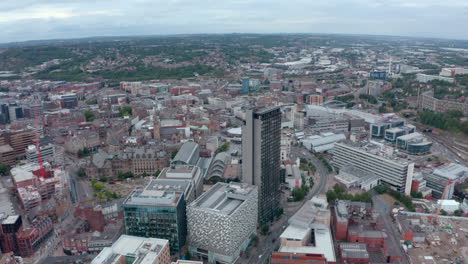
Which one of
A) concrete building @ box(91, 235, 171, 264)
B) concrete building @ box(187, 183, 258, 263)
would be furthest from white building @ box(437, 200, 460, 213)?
concrete building @ box(91, 235, 171, 264)

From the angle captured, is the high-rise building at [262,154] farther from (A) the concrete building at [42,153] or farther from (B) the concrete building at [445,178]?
(A) the concrete building at [42,153]

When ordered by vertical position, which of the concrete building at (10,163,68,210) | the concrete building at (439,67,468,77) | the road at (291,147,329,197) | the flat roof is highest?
the concrete building at (439,67,468,77)

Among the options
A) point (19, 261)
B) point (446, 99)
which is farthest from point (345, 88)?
point (19, 261)

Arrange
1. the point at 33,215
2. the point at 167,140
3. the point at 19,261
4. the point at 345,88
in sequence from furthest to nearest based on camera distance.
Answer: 1. the point at 345,88
2. the point at 167,140
3. the point at 33,215
4. the point at 19,261

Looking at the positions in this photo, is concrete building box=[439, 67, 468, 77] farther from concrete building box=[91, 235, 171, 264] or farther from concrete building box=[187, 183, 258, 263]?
concrete building box=[91, 235, 171, 264]

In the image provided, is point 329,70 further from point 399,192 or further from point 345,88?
point 399,192

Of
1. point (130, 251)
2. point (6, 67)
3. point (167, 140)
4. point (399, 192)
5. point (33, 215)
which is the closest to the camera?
point (130, 251)
